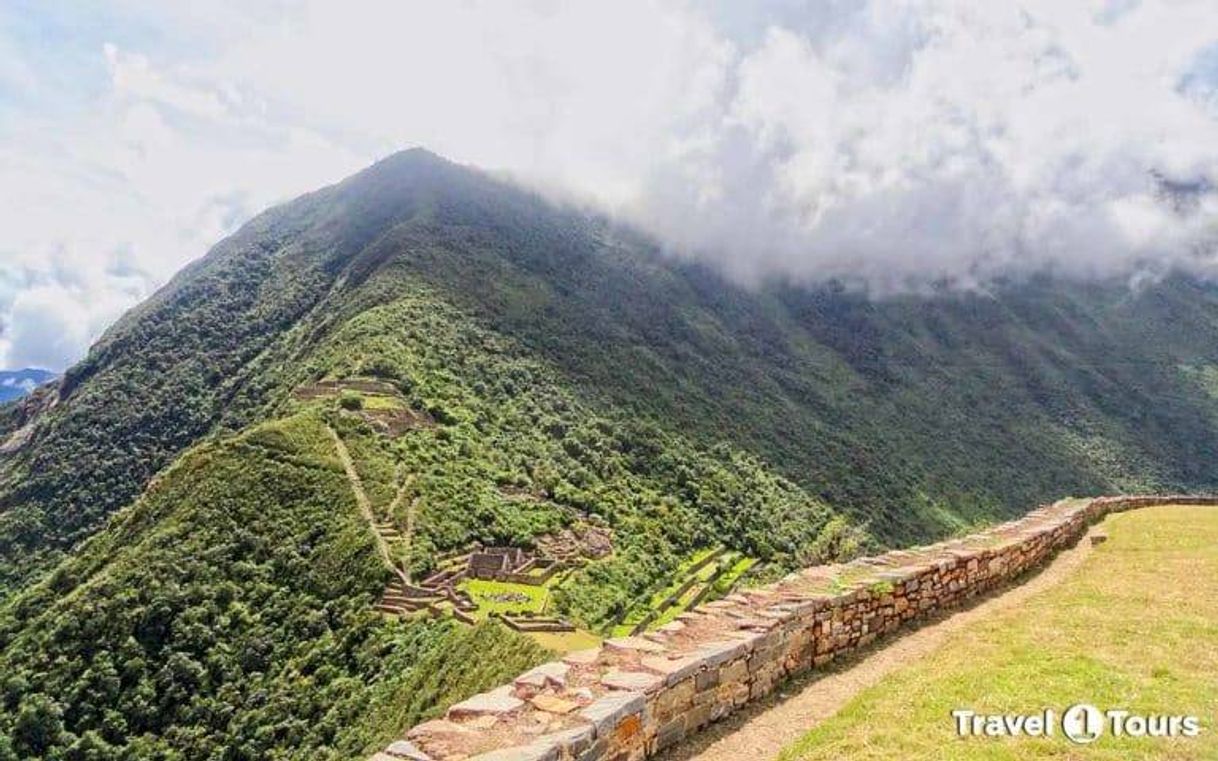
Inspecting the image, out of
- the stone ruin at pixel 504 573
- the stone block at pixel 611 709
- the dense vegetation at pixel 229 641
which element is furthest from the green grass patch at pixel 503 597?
the stone block at pixel 611 709

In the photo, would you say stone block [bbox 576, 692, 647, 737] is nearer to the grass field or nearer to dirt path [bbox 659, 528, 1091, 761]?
dirt path [bbox 659, 528, 1091, 761]

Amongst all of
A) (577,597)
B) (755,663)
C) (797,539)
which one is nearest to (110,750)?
(577,597)

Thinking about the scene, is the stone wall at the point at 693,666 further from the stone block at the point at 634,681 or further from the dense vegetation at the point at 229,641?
the dense vegetation at the point at 229,641

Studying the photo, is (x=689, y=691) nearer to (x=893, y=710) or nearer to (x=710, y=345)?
(x=893, y=710)

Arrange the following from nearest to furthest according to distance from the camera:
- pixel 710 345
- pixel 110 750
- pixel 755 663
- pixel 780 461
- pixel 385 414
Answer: pixel 755 663
pixel 110 750
pixel 385 414
pixel 780 461
pixel 710 345

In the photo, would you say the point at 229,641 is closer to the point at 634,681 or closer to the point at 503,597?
the point at 503,597

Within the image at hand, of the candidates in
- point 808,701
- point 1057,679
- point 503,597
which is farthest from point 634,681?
point 503,597

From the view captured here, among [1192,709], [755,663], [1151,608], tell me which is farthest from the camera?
[1151,608]

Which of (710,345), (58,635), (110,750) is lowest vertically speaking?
(110,750)
